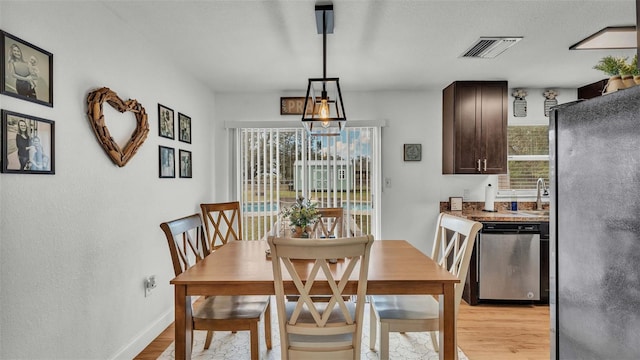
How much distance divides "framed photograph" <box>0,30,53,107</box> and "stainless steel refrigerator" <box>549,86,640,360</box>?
231 centimetres

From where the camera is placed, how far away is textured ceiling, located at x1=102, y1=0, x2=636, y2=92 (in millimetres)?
2199

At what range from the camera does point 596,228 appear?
115cm

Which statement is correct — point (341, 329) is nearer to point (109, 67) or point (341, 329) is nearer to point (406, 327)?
point (406, 327)

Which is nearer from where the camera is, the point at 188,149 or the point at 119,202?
the point at 119,202

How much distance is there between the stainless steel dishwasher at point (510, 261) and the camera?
11.4 feet

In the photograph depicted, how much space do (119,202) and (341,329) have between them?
5.70 feet

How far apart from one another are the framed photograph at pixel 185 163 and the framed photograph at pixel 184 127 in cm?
13

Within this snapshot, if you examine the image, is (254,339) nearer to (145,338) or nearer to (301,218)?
(301,218)

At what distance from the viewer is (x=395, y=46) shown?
2824 millimetres

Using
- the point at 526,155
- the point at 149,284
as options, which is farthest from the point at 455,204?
the point at 149,284

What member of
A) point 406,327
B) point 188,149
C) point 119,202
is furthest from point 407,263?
point 188,149

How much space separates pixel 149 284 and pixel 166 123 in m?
1.37

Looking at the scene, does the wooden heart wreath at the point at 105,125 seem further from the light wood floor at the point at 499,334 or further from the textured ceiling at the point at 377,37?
the light wood floor at the point at 499,334

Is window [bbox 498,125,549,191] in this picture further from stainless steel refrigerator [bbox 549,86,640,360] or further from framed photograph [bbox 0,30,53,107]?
framed photograph [bbox 0,30,53,107]
